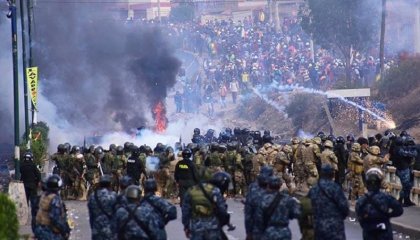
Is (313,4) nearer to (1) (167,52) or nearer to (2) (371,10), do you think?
(2) (371,10)

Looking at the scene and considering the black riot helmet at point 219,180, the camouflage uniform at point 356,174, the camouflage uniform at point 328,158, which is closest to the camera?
the black riot helmet at point 219,180

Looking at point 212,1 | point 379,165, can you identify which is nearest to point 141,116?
point 379,165

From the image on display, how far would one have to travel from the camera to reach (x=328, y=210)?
14539mm

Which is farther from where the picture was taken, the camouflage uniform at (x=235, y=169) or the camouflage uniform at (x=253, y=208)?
the camouflage uniform at (x=235, y=169)

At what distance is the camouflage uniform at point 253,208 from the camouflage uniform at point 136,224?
1.03 meters

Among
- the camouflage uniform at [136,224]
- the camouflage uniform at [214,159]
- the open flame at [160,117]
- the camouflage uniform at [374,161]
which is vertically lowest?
the open flame at [160,117]

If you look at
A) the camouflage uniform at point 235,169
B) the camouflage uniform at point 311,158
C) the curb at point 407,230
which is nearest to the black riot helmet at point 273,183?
the curb at point 407,230

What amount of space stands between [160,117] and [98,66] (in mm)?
9793

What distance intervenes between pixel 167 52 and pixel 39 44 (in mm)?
6115

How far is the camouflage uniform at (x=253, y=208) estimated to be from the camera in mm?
13711

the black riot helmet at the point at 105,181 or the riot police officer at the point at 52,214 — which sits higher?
the black riot helmet at the point at 105,181

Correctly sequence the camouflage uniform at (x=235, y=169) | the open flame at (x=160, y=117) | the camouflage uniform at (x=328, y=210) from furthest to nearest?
the open flame at (x=160, y=117) < the camouflage uniform at (x=235, y=169) < the camouflage uniform at (x=328, y=210)

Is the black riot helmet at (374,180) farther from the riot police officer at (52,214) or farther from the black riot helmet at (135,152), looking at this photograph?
the black riot helmet at (135,152)

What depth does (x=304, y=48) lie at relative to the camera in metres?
64.0
